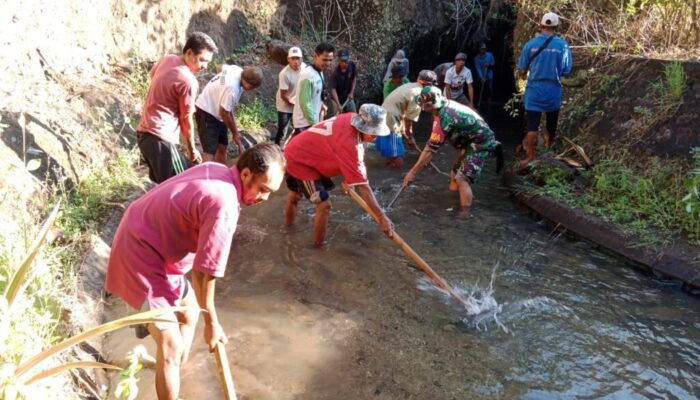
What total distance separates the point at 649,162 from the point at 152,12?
300 inches

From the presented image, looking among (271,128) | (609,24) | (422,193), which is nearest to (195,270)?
(422,193)

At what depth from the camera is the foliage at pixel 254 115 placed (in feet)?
29.0

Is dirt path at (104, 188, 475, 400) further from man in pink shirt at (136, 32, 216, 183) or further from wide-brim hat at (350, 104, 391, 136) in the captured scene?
wide-brim hat at (350, 104, 391, 136)

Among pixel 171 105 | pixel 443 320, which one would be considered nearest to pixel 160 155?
pixel 171 105

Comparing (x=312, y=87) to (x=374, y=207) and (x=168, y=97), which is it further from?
(x=374, y=207)

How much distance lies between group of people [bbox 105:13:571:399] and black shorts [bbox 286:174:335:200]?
1 centimetres

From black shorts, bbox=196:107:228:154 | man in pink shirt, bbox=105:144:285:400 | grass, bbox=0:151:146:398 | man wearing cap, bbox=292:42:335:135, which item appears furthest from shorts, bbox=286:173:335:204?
man in pink shirt, bbox=105:144:285:400

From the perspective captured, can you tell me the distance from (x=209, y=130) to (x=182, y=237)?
3709 mm

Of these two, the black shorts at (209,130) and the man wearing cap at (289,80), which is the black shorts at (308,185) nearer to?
the black shorts at (209,130)

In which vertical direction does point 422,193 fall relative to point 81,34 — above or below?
below

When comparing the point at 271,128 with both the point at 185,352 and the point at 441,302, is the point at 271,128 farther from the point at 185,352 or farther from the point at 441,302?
the point at 185,352

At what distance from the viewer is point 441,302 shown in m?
4.71

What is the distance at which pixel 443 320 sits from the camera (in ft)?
14.6

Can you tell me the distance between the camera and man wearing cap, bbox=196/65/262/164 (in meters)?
5.91
